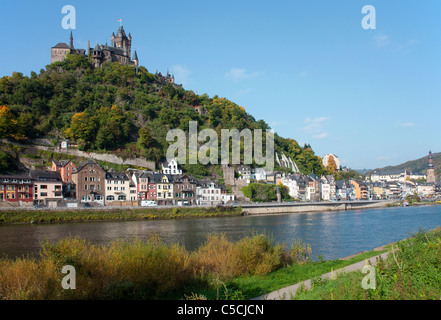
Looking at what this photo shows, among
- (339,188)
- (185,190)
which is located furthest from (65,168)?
(339,188)

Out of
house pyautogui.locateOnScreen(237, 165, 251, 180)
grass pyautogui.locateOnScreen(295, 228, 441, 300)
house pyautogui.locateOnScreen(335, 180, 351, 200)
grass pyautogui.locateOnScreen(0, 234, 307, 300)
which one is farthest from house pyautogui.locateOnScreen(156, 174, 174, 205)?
house pyautogui.locateOnScreen(335, 180, 351, 200)

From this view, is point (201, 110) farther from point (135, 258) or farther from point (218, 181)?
point (135, 258)

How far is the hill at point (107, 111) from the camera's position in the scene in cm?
6631

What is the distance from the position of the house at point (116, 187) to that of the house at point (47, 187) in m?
6.79

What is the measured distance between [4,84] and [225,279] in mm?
76977

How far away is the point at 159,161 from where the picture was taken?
70875mm

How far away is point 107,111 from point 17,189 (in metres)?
30.5

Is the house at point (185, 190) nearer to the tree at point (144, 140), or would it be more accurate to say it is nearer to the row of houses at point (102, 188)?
the row of houses at point (102, 188)

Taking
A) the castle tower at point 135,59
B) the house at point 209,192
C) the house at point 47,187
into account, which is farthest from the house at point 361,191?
the house at point 47,187

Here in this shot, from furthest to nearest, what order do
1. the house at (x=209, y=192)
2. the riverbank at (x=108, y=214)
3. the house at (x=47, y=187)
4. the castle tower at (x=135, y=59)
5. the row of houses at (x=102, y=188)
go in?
1. the castle tower at (x=135, y=59)
2. the house at (x=209, y=192)
3. the house at (x=47, y=187)
4. the row of houses at (x=102, y=188)
5. the riverbank at (x=108, y=214)

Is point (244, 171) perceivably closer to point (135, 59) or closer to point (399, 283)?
point (135, 59)

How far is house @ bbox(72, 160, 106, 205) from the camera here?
53.4 metres

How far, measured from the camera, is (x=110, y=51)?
4065 inches
